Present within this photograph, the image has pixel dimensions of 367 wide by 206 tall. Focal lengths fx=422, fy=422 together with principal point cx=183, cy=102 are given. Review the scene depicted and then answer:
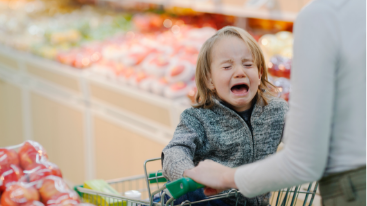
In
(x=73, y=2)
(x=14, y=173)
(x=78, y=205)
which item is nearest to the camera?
(x=78, y=205)

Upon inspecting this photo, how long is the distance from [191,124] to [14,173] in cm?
63

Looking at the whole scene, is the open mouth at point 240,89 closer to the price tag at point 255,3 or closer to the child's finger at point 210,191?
the child's finger at point 210,191

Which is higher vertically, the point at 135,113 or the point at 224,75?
the point at 224,75

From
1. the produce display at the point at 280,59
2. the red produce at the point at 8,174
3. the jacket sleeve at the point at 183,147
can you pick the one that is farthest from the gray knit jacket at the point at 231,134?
the produce display at the point at 280,59

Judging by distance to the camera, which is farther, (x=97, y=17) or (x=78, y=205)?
(x=97, y=17)

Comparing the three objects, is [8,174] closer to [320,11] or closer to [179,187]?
[179,187]

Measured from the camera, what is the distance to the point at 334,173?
0.94 metres

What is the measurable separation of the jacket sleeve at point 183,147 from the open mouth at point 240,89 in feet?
0.55

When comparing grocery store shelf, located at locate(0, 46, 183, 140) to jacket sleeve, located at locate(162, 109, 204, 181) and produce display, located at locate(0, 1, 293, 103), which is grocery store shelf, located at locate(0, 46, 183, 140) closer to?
produce display, located at locate(0, 1, 293, 103)

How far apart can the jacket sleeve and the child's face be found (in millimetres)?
149

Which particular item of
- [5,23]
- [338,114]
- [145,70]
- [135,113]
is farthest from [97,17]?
[338,114]

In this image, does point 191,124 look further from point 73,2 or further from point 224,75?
point 73,2

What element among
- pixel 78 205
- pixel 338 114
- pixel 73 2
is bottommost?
pixel 78 205

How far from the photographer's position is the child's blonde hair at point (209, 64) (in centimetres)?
142
